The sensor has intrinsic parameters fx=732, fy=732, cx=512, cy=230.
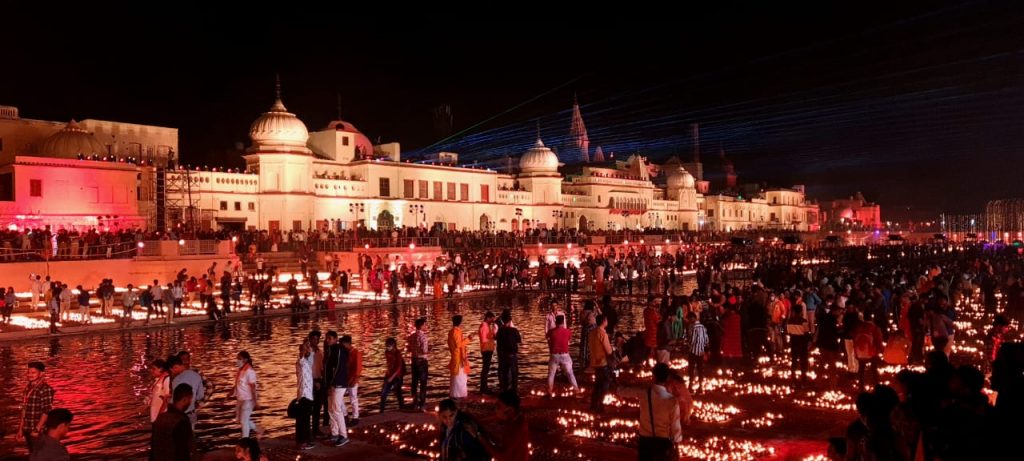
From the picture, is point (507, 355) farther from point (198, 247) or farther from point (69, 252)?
point (198, 247)

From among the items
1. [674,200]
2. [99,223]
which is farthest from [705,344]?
[674,200]

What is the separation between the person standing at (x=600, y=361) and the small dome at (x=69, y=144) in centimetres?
3670

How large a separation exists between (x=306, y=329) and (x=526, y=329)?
6.80 m

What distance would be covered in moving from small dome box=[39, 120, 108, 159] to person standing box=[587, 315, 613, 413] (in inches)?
1445

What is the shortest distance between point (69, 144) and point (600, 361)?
126 ft

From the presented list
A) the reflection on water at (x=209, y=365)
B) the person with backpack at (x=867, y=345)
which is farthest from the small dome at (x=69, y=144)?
the person with backpack at (x=867, y=345)

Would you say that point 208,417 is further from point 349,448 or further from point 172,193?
point 172,193

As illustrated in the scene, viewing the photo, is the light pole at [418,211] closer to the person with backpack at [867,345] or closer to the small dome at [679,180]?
the person with backpack at [867,345]

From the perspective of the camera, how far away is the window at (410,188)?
53.9 metres

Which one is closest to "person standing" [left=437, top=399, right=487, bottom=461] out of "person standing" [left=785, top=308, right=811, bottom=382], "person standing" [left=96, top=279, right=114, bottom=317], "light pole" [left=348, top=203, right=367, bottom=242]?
"person standing" [left=785, top=308, right=811, bottom=382]

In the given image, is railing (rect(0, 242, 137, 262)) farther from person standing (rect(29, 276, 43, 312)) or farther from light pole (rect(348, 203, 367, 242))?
light pole (rect(348, 203, 367, 242))

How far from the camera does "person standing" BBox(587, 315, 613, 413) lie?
1091cm

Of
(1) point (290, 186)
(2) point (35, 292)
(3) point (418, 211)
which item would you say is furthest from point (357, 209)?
(2) point (35, 292)

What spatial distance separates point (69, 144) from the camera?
129 feet
